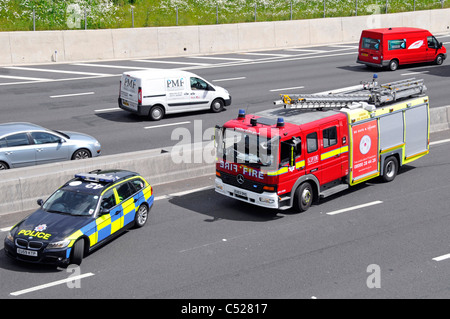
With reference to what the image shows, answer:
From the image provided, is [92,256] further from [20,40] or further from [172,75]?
[20,40]

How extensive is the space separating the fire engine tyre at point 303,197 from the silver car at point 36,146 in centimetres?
689

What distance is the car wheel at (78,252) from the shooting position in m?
12.2

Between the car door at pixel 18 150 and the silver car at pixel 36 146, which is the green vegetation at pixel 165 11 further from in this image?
the car door at pixel 18 150

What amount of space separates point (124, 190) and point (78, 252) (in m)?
2.17

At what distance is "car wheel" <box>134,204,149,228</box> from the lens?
14.2 metres

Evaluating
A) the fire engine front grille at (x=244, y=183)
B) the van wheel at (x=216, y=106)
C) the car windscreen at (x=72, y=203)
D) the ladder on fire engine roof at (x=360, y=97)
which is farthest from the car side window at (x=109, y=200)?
the van wheel at (x=216, y=106)

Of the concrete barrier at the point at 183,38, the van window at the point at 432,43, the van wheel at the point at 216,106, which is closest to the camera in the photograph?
the van wheel at the point at 216,106

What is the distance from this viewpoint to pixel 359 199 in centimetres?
1622

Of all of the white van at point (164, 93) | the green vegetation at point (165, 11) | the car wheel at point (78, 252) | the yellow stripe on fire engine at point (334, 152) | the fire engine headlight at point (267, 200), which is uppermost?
the green vegetation at point (165, 11)

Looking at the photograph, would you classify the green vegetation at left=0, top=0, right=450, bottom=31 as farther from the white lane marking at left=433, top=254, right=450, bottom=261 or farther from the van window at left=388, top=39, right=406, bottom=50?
the white lane marking at left=433, top=254, right=450, bottom=261

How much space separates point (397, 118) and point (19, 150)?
34.5 feet

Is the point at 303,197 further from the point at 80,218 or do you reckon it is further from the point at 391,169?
the point at 80,218

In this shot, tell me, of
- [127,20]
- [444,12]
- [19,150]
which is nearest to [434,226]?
[19,150]

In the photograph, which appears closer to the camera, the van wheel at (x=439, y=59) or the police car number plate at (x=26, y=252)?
the police car number plate at (x=26, y=252)
